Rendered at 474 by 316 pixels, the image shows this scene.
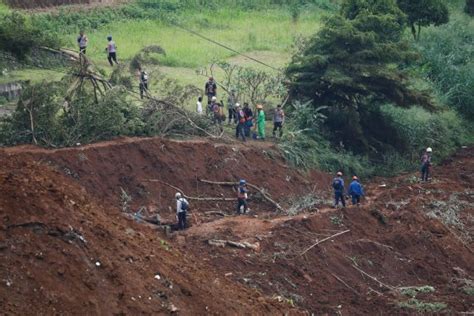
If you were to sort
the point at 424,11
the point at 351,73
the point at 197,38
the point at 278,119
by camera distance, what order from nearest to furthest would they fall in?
the point at 278,119, the point at 351,73, the point at 197,38, the point at 424,11

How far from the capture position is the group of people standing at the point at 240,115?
105 ft

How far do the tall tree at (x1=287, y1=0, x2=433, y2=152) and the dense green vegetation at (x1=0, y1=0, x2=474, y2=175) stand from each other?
4 centimetres

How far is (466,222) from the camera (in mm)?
30141

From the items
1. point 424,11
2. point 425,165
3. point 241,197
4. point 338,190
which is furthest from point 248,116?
point 424,11

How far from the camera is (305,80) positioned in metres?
34.5

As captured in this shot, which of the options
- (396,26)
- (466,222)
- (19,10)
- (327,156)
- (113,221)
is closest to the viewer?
(113,221)

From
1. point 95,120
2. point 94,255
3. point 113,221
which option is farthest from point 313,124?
point 94,255

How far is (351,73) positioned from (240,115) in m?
4.02

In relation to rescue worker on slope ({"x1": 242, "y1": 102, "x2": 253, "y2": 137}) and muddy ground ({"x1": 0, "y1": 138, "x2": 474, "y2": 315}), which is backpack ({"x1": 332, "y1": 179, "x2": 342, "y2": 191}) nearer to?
muddy ground ({"x1": 0, "y1": 138, "x2": 474, "y2": 315})

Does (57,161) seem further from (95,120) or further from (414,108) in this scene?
(414,108)

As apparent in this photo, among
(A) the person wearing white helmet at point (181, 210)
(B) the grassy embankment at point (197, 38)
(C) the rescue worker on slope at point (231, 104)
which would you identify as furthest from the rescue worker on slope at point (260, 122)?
(A) the person wearing white helmet at point (181, 210)

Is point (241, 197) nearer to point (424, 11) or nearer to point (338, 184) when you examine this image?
point (338, 184)

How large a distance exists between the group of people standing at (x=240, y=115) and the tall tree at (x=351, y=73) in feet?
5.28

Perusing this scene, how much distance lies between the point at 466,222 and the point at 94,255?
45.6 ft
